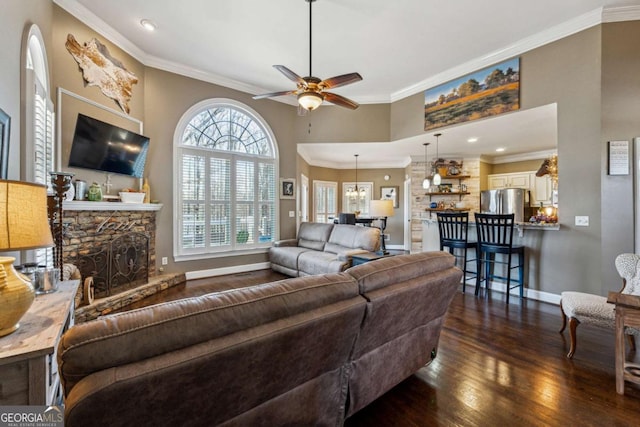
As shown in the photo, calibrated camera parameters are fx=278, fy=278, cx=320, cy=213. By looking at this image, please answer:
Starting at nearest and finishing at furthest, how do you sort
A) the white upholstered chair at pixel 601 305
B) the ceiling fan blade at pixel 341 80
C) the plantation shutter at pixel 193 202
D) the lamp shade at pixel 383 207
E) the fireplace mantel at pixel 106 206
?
the white upholstered chair at pixel 601 305 → the ceiling fan blade at pixel 341 80 → the fireplace mantel at pixel 106 206 → the plantation shutter at pixel 193 202 → the lamp shade at pixel 383 207

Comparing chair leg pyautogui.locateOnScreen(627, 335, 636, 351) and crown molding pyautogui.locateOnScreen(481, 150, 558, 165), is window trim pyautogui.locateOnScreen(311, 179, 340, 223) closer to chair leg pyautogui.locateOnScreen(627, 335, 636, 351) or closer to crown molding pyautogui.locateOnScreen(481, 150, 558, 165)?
crown molding pyautogui.locateOnScreen(481, 150, 558, 165)

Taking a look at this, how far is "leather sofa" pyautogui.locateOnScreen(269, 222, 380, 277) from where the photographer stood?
422 centimetres

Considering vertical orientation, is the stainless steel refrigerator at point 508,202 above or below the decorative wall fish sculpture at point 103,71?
Answer: below

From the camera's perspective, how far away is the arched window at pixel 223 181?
4.70 m

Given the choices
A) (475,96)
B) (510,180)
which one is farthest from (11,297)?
(510,180)

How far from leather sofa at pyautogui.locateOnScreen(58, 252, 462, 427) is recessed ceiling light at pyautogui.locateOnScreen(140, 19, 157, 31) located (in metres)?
4.04

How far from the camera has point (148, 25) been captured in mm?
3551

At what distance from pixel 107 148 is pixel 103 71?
1033 mm

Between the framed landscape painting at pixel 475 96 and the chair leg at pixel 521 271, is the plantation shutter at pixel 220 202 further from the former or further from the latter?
the chair leg at pixel 521 271

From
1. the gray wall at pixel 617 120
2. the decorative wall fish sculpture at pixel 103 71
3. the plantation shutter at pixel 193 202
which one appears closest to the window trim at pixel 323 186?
the plantation shutter at pixel 193 202

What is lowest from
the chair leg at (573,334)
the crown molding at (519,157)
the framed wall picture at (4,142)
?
the chair leg at (573,334)

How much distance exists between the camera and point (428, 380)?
200 centimetres

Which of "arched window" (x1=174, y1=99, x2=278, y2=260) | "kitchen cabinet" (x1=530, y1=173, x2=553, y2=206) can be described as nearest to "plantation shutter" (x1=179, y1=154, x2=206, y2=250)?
"arched window" (x1=174, y1=99, x2=278, y2=260)

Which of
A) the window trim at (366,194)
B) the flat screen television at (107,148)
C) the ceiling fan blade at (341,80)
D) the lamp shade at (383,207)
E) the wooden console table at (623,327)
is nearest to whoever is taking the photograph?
the wooden console table at (623,327)
